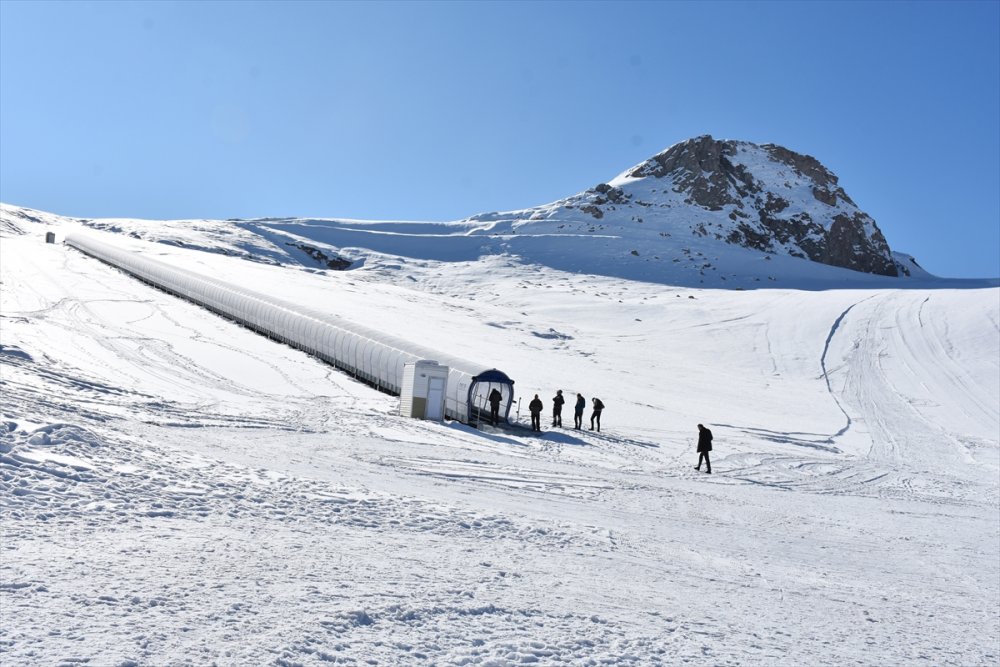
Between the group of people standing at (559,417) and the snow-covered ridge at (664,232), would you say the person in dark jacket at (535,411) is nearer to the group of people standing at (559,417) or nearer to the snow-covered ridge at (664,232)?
the group of people standing at (559,417)

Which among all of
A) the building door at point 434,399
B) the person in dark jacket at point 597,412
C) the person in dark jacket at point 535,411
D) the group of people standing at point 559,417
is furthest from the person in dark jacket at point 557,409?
the building door at point 434,399

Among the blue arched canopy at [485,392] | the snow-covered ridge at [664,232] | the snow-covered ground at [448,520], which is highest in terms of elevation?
the snow-covered ridge at [664,232]

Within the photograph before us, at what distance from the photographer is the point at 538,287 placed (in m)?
75.2

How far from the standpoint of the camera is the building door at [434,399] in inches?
928

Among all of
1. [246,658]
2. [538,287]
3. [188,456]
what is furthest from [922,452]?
[538,287]

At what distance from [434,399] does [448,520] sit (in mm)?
12431

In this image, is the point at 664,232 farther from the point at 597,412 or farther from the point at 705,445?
the point at 705,445

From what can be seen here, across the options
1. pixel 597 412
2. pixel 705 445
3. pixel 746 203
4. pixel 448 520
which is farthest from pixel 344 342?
pixel 746 203

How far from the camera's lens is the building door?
23578 mm

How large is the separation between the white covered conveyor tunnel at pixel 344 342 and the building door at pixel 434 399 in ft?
3.29

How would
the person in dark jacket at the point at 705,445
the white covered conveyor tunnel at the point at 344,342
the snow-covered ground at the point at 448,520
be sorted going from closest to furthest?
the snow-covered ground at the point at 448,520 → the person in dark jacket at the point at 705,445 → the white covered conveyor tunnel at the point at 344,342

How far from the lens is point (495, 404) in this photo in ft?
78.5

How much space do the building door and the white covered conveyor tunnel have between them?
3.29 ft

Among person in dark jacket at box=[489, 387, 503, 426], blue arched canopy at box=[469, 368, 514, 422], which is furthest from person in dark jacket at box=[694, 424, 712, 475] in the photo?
blue arched canopy at box=[469, 368, 514, 422]
